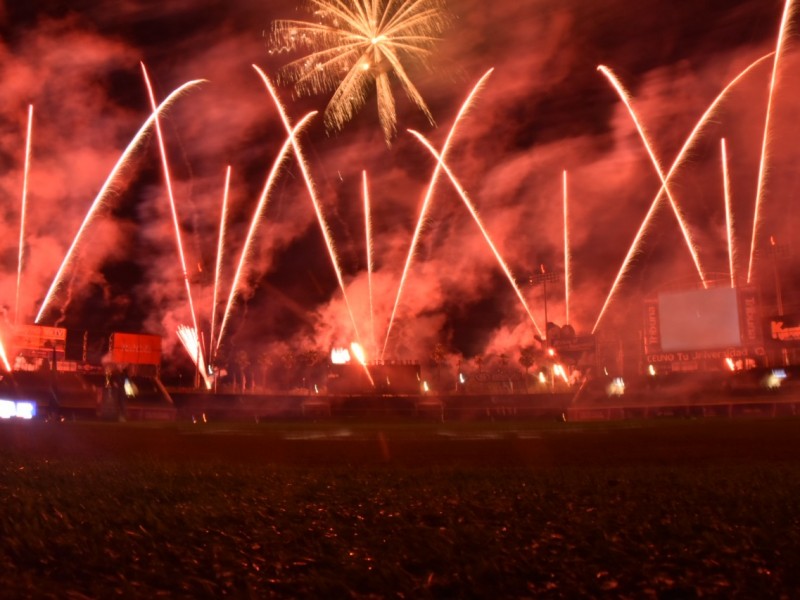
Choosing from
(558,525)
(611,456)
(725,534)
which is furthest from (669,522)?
(611,456)

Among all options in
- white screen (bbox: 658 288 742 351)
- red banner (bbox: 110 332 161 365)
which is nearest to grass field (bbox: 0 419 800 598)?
white screen (bbox: 658 288 742 351)

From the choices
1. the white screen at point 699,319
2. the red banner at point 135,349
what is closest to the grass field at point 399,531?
the white screen at point 699,319

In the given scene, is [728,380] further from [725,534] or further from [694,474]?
[725,534]

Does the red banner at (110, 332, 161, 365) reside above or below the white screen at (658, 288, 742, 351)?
above

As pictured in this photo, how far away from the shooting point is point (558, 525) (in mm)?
7129

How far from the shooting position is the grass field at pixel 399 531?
5.58 metres

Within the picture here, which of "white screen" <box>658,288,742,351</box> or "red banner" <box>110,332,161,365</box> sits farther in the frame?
"red banner" <box>110,332,161,365</box>

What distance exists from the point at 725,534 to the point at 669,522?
0.53 metres

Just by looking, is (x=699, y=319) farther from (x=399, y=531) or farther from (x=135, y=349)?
(x=135, y=349)

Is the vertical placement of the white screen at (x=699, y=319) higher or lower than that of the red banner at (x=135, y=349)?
lower

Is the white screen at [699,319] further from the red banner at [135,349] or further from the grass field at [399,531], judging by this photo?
the red banner at [135,349]

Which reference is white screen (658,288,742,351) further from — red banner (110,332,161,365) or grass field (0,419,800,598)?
red banner (110,332,161,365)

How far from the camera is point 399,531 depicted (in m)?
6.96

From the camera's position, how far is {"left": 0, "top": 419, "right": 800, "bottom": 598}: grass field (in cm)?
558
